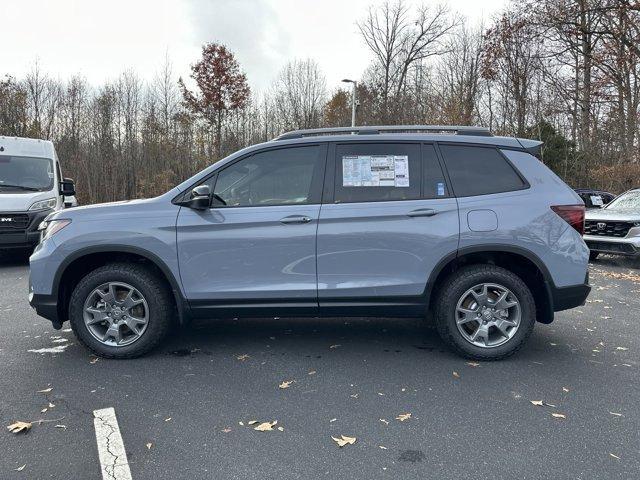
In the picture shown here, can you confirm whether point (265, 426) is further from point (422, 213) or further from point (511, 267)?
Result: point (511, 267)

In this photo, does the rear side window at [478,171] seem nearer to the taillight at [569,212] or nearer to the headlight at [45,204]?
the taillight at [569,212]

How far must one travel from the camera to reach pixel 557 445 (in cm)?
289

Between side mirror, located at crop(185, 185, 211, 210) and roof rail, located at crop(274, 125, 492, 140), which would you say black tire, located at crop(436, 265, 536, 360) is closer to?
roof rail, located at crop(274, 125, 492, 140)

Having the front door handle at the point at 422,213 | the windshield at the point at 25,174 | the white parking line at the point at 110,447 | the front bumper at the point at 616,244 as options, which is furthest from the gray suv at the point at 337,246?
the windshield at the point at 25,174

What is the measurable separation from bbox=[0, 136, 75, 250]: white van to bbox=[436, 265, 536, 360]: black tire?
8.02 meters

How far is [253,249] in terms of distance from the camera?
410 centimetres

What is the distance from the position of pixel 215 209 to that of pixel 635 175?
17.3 m

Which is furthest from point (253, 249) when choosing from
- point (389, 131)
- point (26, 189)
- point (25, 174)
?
point (25, 174)

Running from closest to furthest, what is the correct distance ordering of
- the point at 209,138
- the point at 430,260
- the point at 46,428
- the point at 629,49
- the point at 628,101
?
the point at 46,428 → the point at 430,260 → the point at 629,49 → the point at 628,101 → the point at 209,138

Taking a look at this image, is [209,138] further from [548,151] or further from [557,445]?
[557,445]

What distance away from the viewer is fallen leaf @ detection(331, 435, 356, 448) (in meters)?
2.91

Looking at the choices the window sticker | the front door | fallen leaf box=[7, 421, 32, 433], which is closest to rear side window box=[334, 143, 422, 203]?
the window sticker

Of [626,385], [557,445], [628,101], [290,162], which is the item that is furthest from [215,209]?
[628,101]

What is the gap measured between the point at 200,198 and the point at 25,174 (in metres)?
7.62
